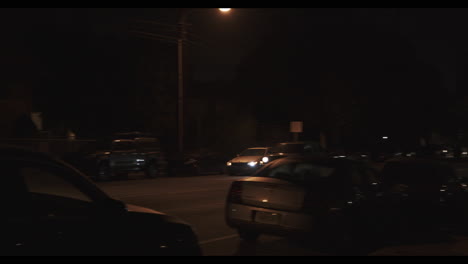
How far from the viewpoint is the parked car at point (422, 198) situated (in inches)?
407

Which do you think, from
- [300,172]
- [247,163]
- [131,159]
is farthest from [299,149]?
[300,172]

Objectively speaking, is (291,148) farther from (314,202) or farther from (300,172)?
(314,202)

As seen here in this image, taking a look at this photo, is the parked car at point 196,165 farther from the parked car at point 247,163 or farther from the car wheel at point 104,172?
the car wheel at point 104,172

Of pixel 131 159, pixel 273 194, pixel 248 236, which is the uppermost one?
pixel 273 194

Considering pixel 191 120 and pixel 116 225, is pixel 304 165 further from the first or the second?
pixel 191 120

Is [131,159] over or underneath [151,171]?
over

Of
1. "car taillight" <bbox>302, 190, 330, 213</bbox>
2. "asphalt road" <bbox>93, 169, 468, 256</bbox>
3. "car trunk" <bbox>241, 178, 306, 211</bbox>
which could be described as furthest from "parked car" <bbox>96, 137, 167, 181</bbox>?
"car taillight" <bbox>302, 190, 330, 213</bbox>

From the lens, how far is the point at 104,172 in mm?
24250

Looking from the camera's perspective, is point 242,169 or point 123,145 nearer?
point 123,145

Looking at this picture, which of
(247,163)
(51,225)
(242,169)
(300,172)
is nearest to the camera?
(51,225)

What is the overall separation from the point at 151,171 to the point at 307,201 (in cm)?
1870

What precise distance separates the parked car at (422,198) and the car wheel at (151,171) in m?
16.3

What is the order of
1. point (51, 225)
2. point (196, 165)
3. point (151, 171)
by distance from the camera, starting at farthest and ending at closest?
1. point (196, 165)
2. point (151, 171)
3. point (51, 225)

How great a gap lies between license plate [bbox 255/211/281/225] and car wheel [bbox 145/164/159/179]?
1798cm
